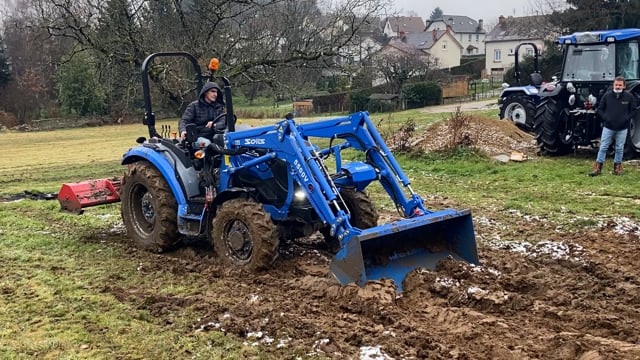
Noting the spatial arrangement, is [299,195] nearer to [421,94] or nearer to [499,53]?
[421,94]

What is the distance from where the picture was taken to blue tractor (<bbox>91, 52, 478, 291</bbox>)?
6.26 metres

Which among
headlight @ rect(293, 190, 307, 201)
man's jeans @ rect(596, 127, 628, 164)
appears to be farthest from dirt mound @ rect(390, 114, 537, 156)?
headlight @ rect(293, 190, 307, 201)

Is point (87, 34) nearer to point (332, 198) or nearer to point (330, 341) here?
point (332, 198)

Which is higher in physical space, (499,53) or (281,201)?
(499,53)

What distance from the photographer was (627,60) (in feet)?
46.6

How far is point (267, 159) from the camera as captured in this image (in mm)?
6844

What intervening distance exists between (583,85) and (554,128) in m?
1.10

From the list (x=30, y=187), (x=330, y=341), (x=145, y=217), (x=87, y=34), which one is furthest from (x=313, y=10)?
(x=330, y=341)

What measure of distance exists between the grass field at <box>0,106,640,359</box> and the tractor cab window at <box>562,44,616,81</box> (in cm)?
165

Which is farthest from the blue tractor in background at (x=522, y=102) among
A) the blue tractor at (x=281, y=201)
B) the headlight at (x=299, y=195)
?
the headlight at (x=299, y=195)

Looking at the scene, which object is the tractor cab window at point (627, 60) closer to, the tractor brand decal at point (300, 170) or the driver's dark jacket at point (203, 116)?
the driver's dark jacket at point (203, 116)

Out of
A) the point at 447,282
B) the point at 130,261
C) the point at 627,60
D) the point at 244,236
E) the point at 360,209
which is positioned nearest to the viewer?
the point at 447,282

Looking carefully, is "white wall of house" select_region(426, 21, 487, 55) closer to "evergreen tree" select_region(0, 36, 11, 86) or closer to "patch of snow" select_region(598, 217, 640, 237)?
"evergreen tree" select_region(0, 36, 11, 86)

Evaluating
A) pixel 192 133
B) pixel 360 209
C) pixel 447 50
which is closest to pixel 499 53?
pixel 447 50
